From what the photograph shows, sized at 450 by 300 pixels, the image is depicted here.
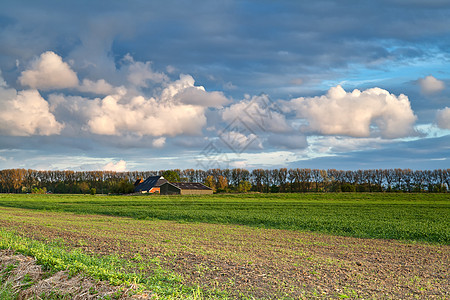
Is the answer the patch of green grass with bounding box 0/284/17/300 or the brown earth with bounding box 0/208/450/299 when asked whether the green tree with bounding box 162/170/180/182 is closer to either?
the brown earth with bounding box 0/208/450/299

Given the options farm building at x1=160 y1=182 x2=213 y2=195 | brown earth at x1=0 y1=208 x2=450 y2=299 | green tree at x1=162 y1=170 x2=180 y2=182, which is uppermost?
green tree at x1=162 y1=170 x2=180 y2=182

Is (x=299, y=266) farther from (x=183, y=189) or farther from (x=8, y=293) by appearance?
(x=183, y=189)

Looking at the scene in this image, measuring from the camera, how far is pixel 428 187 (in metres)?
111

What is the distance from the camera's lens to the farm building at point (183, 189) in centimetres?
10750

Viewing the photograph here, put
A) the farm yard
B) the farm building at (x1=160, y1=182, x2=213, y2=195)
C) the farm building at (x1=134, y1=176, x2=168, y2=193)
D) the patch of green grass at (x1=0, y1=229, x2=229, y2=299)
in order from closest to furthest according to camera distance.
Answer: the patch of green grass at (x1=0, y1=229, x2=229, y2=299)
the farm yard
the farm building at (x1=160, y1=182, x2=213, y2=195)
the farm building at (x1=134, y1=176, x2=168, y2=193)

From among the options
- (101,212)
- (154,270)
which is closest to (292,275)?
(154,270)

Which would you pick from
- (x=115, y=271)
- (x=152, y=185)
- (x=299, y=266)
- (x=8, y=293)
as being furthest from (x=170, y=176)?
(x=115, y=271)

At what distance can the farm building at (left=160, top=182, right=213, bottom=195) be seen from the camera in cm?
10750

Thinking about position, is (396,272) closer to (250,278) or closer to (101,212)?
(250,278)

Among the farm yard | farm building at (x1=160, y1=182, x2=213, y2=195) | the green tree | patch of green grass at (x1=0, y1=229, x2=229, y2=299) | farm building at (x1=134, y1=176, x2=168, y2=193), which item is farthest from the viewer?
the green tree

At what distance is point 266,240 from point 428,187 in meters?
110

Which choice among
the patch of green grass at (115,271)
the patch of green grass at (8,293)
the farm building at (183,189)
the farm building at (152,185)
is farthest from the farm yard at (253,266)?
the farm building at (152,185)

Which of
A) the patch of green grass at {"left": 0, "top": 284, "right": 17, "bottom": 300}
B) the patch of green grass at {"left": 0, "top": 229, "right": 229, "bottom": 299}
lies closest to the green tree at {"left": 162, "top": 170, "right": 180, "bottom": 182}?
the patch of green grass at {"left": 0, "top": 229, "right": 229, "bottom": 299}

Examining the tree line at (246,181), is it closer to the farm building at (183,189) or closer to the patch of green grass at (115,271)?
the farm building at (183,189)
